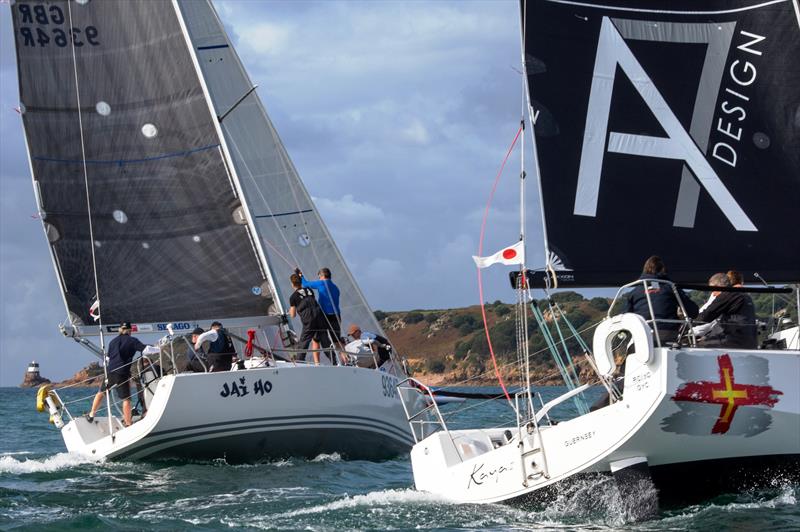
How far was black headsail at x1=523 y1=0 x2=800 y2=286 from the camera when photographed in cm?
1197

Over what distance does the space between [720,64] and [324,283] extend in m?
6.81

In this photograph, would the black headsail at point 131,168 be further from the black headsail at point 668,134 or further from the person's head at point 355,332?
the black headsail at point 668,134

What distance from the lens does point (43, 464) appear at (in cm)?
1569

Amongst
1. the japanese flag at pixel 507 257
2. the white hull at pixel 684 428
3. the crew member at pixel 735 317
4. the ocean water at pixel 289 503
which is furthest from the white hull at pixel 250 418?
the crew member at pixel 735 317

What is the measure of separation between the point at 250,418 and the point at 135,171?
5.31m

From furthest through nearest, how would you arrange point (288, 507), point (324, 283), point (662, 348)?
point (324, 283)
point (288, 507)
point (662, 348)

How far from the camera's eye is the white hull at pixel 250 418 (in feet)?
48.1

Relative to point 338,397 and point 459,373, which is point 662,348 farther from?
point 459,373

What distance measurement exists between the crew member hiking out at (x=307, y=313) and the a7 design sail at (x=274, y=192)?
9.79 feet

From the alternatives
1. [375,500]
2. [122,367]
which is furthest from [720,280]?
[122,367]

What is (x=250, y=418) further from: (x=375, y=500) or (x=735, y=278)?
(x=735, y=278)

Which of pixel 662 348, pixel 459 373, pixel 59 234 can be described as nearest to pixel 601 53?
pixel 662 348

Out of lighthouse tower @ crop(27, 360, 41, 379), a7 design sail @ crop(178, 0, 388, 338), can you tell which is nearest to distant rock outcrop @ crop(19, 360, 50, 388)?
lighthouse tower @ crop(27, 360, 41, 379)

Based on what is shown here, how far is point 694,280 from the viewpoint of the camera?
472 inches
